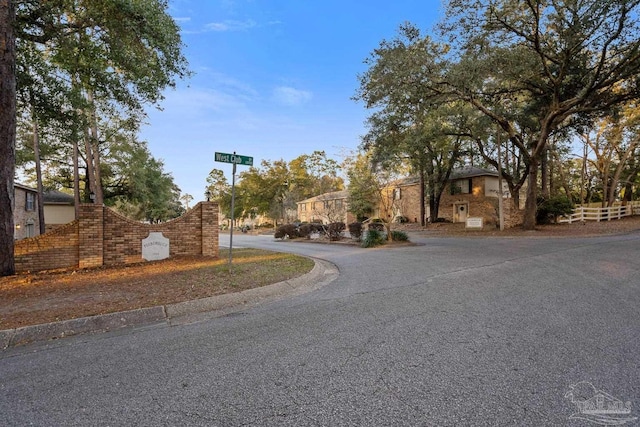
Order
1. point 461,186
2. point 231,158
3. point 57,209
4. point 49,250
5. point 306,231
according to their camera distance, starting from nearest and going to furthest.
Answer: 1. point 231,158
2. point 49,250
3. point 306,231
4. point 461,186
5. point 57,209

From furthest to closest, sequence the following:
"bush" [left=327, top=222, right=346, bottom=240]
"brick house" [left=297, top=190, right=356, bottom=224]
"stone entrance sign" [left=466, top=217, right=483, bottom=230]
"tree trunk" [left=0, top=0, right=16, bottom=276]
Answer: "brick house" [left=297, top=190, right=356, bottom=224] → "stone entrance sign" [left=466, top=217, right=483, bottom=230] → "bush" [left=327, top=222, right=346, bottom=240] → "tree trunk" [left=0, top=0, right=16, bottom=276]

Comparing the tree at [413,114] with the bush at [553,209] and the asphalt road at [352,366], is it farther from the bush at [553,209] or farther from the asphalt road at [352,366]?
the asphalt road at [352,366]

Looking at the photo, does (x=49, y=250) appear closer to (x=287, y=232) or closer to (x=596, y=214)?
(x=287, y=232)

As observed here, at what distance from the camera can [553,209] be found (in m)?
22.5

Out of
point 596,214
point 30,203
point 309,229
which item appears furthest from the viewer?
point 30,203

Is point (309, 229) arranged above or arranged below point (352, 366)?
above

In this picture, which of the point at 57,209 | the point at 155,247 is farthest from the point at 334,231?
the point at 57,209

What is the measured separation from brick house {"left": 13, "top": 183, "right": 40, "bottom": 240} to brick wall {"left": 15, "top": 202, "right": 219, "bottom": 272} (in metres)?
20.5

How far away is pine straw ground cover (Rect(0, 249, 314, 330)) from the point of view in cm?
477

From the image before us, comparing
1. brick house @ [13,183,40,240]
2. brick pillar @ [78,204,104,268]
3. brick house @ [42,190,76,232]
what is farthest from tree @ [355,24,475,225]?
brick house @ [42,190,76,232]

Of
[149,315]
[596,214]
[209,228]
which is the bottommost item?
[149,315]

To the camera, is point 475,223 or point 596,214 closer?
point 475,223

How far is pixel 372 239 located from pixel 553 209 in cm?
1542

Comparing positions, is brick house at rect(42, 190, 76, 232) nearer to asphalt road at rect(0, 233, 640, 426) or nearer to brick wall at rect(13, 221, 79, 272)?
brick wall at rect(13, 221, 79, 272)
